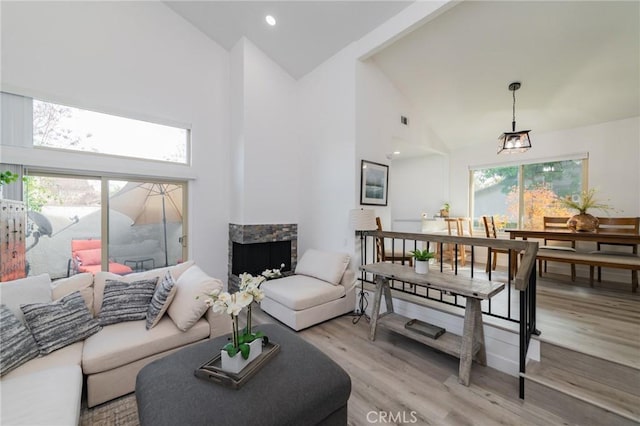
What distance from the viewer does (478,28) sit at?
3.06 m

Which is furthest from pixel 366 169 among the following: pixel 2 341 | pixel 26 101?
pixel 26 101

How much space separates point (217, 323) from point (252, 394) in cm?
127

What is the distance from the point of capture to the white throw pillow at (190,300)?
7.27 feet

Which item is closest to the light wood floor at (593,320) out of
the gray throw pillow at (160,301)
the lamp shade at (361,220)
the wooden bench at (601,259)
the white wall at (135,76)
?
the wooden bench at (601,259)

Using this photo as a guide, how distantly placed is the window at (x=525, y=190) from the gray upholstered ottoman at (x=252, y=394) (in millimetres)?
4923

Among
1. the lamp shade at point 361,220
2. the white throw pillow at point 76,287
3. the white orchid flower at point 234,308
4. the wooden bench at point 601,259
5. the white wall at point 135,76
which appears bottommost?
the white throw pillow at point 76,287

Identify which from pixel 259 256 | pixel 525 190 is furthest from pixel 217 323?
pixel 525 190

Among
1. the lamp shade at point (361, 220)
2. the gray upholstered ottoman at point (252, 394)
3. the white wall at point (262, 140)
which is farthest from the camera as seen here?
the white wall at point (262, 140)

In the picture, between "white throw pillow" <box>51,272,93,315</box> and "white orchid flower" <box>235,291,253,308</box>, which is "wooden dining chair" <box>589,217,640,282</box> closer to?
"white orchid flower" <box>235,291,253,308</box>

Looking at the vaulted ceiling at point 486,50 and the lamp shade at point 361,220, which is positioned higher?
the vaulted ceiling at point 486,50

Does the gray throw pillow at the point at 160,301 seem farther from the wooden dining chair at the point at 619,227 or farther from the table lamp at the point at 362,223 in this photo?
the wooden dining chair at the point at 619,227

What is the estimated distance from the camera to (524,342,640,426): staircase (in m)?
1.71

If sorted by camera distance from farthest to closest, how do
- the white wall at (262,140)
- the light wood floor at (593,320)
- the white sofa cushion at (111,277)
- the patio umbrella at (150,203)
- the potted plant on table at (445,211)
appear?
the potted plant on table at (445,211)
the white wall at (262,140)
the patio umbrella at (150,203)
the white sofa cushion at (111,277)
the light wood floor at (593,320)

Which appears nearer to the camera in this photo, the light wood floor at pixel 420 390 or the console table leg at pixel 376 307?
the light wood floor at pixel 420 390
